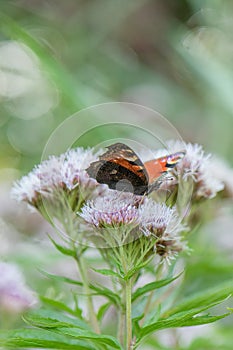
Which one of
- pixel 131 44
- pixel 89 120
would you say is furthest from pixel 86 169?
pixel 131 44

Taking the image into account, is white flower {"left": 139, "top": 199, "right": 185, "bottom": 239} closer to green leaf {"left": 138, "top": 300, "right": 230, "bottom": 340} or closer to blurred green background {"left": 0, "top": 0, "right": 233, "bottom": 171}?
green leaf {"left": 138, "top": 300, "right": 230, "bottom": 340}

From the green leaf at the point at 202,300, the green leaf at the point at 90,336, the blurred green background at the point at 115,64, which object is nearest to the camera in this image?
the green leaf at the point at 90,336

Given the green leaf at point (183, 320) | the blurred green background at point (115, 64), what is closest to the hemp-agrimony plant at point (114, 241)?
the green leaf at point (183, 320)

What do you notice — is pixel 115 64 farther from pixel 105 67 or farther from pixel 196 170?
pixel 196 170

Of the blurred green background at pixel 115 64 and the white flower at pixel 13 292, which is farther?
the blurred green background at pixel 115 64

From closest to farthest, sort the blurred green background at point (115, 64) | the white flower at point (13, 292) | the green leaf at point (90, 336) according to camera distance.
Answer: the green leaf at point (90, 336), the white flower at point (13, 292), the blurred green background at point (115, 64)

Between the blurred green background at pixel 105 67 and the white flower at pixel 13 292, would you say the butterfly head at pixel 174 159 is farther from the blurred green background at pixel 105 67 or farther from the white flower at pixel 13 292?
the blurred green background at pixel 105 67

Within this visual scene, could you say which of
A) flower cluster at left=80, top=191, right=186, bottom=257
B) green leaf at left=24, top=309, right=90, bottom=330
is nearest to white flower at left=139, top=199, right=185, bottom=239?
flower cluster at left=80, top=191, right=186, bottom=257
